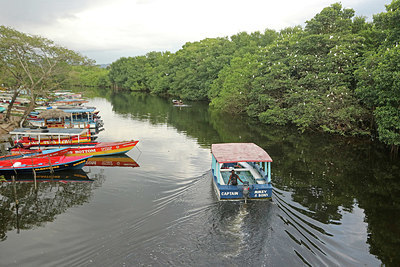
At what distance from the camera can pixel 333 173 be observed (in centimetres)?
2558

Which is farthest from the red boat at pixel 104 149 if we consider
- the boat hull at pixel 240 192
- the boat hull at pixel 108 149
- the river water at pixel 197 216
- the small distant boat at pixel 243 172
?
the boat hull at pixel 240 192

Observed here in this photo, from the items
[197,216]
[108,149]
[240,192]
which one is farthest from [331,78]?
[197,216]

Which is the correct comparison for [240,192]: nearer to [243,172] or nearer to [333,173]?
[243,172]

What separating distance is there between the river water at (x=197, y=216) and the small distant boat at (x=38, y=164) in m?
0.85

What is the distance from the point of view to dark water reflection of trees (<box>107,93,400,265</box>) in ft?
55.6

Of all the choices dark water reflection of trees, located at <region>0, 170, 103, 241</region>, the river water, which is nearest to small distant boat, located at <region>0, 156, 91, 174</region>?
dark water reflection of trees, located at <region>0, 170, 103, 241</region>

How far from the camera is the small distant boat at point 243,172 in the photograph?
18.0 meters

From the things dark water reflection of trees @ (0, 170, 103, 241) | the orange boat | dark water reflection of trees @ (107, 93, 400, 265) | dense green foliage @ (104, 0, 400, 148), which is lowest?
dark water reflection of trees @ (0, 170, 103, 241)

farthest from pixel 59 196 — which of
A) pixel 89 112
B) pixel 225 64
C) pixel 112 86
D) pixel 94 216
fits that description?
pixel 112 86

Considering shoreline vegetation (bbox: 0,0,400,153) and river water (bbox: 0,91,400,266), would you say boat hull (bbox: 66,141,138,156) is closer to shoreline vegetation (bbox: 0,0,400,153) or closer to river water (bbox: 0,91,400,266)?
river water (bbox: 0,91,400,266)

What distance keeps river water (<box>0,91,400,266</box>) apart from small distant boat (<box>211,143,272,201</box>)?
67 cm

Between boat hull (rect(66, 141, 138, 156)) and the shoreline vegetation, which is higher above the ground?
the shoreline vegetation

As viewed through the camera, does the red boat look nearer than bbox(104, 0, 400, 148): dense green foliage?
No

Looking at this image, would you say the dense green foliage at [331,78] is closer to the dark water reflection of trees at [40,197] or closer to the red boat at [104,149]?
the red boat at [104,149]
